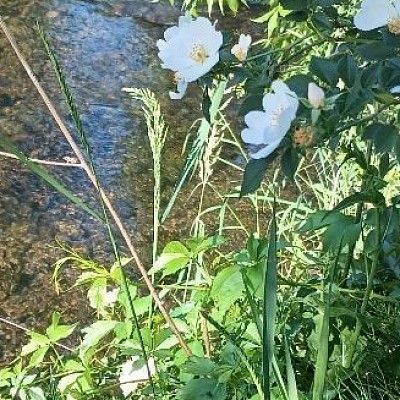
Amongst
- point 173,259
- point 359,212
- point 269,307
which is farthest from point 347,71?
point 173,259

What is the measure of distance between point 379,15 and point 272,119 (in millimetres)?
175

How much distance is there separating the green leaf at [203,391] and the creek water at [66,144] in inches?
43.2

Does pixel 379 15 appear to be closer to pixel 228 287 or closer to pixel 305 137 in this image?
pixel 305 137

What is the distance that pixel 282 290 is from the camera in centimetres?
191

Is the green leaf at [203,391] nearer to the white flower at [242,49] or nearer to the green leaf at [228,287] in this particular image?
the green leaf at [228,287]

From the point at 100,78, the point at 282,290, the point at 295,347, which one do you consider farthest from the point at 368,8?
the point at 100,78

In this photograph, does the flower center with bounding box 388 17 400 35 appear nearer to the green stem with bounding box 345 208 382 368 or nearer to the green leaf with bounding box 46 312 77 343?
the green stem with bounding box 345 208 382 368

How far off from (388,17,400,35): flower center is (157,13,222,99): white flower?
0.19 meters

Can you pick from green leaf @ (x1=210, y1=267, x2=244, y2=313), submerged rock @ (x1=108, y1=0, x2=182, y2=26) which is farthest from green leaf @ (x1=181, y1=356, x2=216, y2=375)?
submerged rock @ (x1=108, y1=0, x2=182, y2=26)

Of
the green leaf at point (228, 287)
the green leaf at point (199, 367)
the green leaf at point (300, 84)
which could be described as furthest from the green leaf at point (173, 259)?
the green leaf at point (300, 84)

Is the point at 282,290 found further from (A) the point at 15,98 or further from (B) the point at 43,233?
(A) the point at 15,98

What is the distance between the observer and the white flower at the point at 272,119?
81 cm

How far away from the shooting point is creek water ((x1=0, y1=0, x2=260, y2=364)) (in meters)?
2.56

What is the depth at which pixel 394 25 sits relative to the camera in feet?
2.88
